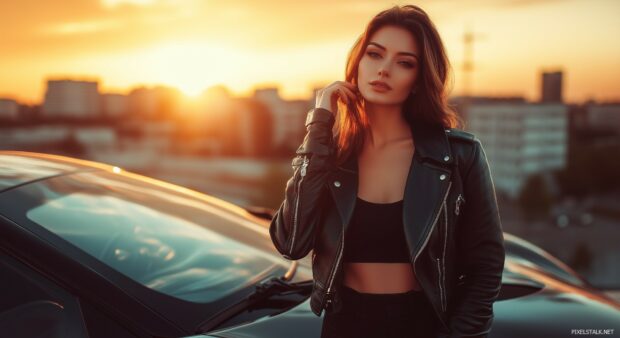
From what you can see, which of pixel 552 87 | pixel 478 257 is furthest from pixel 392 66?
pixel 552 87

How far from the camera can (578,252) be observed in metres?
78.9

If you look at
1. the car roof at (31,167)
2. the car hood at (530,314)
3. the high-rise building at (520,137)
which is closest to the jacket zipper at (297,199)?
the car hood at (530,314)

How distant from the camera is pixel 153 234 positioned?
225 centimetres

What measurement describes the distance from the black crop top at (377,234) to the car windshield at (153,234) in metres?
0.68

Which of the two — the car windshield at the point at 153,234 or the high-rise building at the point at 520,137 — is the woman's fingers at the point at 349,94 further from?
the high-rise building at the point at 520,137

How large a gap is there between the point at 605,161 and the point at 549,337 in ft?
320

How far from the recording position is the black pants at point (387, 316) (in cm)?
147

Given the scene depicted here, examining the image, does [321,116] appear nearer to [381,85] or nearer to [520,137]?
[381,85]

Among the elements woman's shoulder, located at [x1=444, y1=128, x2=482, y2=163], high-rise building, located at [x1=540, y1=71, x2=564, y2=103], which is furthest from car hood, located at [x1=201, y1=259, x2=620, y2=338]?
high-rise building, located at [x1=540, y1=71, x2=564, y2=103]

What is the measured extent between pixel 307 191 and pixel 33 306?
840 mm

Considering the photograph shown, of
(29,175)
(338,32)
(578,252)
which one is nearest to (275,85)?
(338,32)

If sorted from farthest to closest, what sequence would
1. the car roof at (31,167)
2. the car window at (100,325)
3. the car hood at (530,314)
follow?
1. the car roof at (31,167)
2. the car hood at (530,314)
3. the car window at (100,325)

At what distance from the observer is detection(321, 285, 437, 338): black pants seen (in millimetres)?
1467

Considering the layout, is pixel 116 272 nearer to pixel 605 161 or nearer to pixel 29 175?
pixel 29 175
